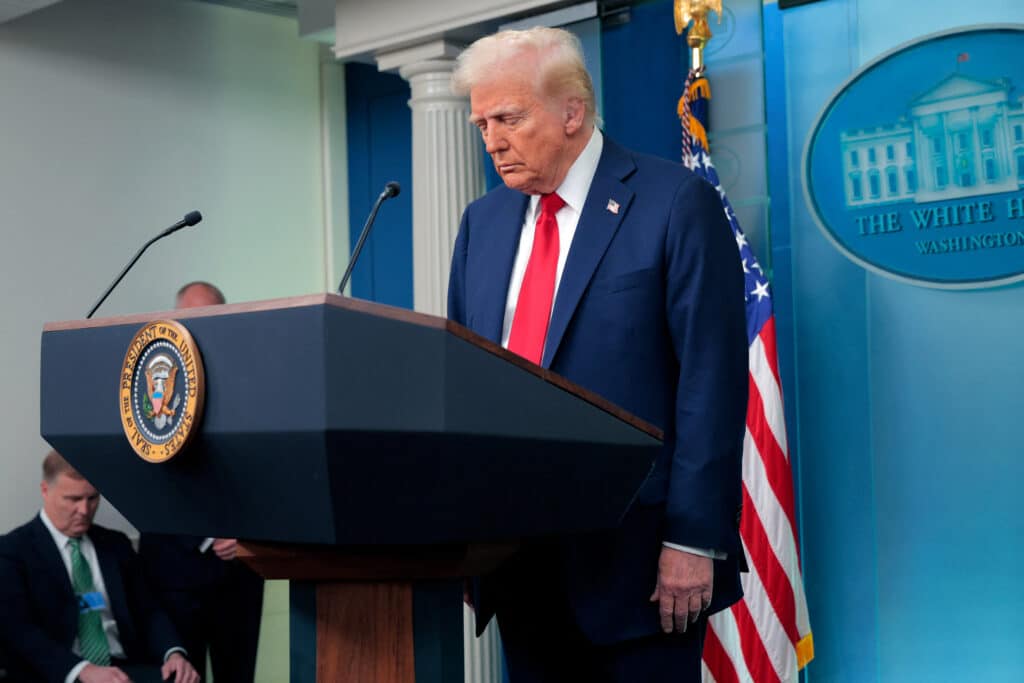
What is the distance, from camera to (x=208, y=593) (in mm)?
5109

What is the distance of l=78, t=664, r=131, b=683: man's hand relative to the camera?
4238 mm

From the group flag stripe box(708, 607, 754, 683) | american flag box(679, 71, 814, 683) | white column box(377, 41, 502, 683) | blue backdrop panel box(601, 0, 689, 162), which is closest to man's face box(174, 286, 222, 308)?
white column box(377, 41, 502, 683)

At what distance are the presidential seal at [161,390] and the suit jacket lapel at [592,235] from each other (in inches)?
21.9

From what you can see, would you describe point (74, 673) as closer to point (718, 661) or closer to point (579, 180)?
point (718, 661)

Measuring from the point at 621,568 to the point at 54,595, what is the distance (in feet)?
10.7

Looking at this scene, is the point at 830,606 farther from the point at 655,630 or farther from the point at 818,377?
the point at 655,630

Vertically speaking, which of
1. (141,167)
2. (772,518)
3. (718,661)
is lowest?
(718,661)

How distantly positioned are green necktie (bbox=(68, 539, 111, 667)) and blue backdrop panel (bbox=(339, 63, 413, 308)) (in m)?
1.92

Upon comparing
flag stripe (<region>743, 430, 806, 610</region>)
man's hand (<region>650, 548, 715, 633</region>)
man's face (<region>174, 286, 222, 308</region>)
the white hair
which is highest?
the white hair

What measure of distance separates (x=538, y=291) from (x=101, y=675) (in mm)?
3001

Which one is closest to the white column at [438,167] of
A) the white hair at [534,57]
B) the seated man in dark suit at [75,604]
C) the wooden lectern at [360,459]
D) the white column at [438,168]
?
the white column at [438,168]

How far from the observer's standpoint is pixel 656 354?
184 cm

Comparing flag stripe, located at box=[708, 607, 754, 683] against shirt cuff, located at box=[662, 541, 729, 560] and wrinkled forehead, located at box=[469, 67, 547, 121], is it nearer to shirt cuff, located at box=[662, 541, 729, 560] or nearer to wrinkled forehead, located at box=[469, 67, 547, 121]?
shirt cuff, located at box=[662, 541, 729, 560]

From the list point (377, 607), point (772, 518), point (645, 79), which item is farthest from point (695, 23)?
point (377, 607)
